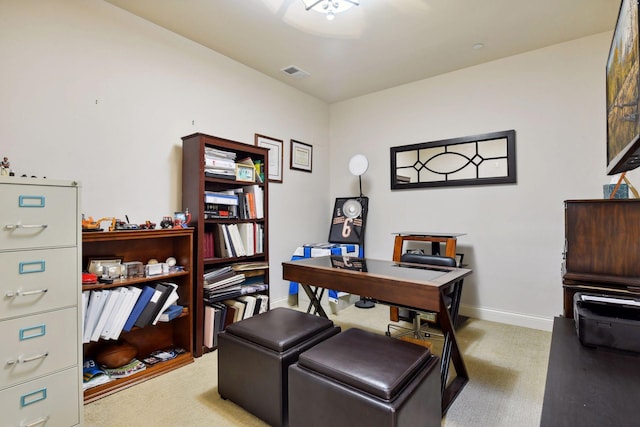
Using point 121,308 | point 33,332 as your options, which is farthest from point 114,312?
point 33,332

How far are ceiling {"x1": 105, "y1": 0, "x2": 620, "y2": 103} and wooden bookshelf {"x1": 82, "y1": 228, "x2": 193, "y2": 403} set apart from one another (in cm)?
174

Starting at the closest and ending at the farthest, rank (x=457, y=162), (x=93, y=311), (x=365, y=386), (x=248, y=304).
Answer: (x=365, y=386) < (x=93, y=311) < (x=248, y=304) < (x=457, y=162)

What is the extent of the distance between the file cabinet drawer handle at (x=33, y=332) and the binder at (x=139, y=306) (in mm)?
629

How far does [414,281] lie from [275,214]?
7.31 feet

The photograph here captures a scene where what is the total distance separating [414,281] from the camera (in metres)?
1.78

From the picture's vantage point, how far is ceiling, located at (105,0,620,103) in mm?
2369

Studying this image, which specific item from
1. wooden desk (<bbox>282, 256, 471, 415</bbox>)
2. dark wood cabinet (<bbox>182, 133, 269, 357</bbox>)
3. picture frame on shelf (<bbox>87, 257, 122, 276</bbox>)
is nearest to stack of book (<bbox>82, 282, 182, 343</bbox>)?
picture frame on shelf (<bbox>87, 257, 122, 276</bbox>)

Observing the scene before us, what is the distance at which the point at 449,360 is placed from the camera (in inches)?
77.8

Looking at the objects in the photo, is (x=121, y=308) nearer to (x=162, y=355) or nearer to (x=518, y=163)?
(x=162, y=355)

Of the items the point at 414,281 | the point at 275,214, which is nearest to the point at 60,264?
the point at 414,281

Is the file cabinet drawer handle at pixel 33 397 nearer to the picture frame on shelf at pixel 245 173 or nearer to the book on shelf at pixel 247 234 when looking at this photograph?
the book on shelf at pixel 247 234

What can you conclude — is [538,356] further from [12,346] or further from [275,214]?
[12,346]

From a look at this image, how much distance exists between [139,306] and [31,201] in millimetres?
974

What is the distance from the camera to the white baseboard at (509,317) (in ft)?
9.86
